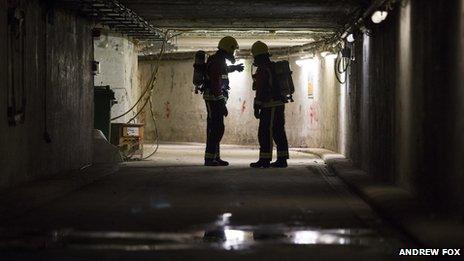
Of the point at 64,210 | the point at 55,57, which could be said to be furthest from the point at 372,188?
the point at 55,57

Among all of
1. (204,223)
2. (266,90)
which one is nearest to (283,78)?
(266,90)

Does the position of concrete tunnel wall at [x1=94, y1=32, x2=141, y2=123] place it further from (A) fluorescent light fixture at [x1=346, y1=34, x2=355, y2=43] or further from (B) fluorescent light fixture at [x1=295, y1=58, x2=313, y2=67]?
(A) fluorescent light fixture at [x1=346, y1=34, x2=355, y2=43]

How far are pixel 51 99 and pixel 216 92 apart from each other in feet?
12.5

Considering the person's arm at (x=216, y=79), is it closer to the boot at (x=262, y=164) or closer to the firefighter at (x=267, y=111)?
the firefighter at (x=267, y=111)

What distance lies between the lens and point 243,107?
82.7ft

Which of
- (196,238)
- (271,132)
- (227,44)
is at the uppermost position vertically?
(227,44)

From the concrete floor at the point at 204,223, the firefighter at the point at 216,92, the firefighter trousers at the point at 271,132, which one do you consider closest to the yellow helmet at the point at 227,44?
the firefighter at the point at 216,92

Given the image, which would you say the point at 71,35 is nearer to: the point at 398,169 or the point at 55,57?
the point at 55,57

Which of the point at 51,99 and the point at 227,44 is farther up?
the point at 227,44

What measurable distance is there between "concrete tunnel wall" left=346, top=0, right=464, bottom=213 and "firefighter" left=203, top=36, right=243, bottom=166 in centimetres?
311

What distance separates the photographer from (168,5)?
13.4 m

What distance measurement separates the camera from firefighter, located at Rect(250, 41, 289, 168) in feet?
47.7

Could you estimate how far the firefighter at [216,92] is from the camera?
14812mm

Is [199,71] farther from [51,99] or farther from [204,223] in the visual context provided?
[204,223]
